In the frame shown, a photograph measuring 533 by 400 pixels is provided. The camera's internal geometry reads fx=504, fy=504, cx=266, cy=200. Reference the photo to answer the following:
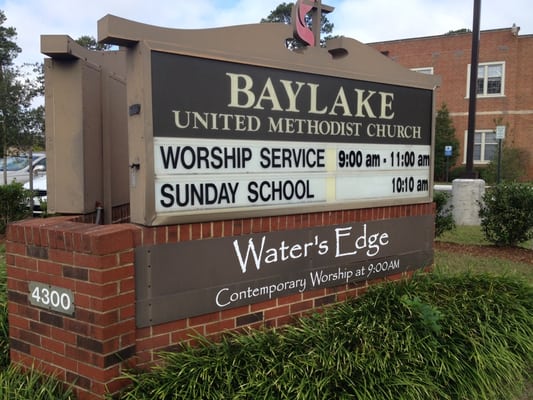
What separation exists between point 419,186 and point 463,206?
8.24 m

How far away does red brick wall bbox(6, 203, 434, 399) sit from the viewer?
8.84ft

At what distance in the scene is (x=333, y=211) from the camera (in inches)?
154

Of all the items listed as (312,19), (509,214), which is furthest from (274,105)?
(509,214)

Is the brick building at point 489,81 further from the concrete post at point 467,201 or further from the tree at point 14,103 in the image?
the tree at point 14,103

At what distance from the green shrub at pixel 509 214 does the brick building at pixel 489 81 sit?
21.6m

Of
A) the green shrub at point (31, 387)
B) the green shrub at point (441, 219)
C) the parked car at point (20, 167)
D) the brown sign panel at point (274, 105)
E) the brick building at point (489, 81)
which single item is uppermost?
the brick building at point (489, 81)

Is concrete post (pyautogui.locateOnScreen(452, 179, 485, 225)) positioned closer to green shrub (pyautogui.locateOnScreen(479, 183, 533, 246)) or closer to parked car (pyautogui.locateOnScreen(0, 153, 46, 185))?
green shrub (pyautogui.locateOnScreen(479, 183, 533, 246))

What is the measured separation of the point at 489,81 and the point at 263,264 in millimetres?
30815

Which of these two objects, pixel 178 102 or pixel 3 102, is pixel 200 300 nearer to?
pixel 178 102

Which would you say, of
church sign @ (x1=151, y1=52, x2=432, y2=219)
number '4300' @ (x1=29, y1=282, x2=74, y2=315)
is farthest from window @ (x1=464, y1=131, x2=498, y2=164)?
number '4300' @ (x1=29, y1=282, x2=74, y2=315)

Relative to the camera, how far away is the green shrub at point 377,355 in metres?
2.78

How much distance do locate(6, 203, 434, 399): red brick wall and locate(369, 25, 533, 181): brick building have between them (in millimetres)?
28471

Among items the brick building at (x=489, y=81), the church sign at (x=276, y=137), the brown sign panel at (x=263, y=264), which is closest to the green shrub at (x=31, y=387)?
the brown sign panel at (x=263, y=264)

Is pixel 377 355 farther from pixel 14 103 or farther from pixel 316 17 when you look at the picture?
pixel 14 103
